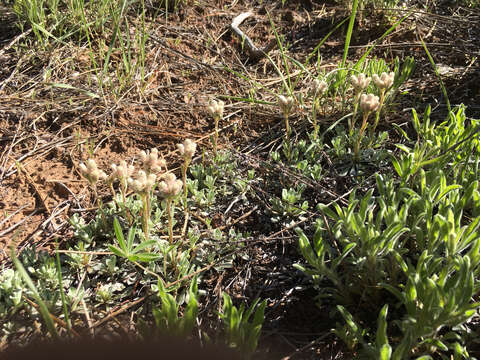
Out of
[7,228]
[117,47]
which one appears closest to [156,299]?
[7,228]

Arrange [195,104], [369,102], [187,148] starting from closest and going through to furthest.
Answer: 1. [187,148]
2. [369,102]
3. [195,104]

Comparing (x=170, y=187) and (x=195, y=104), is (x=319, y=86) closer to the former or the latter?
(x=195, y=104)

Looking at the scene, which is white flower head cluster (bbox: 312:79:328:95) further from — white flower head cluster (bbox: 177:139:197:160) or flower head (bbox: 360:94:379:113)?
white flower head cluster (bbox: 177:139:197:160)

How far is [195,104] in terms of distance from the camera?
2.94 metres

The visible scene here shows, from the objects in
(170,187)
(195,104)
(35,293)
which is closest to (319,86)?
(195,104)

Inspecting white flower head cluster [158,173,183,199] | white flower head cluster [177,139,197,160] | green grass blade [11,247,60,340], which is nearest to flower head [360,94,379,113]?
white flower head cluster [177,139,197,160]

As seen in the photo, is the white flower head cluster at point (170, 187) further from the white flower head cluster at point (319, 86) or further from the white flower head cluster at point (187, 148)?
the white flower head cluster at point (319, 86)

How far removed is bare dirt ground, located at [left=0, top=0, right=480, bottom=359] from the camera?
6.60 ft

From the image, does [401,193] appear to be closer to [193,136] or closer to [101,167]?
[193,136]

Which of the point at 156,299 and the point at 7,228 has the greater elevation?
the point at 7,228

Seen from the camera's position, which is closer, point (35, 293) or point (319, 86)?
point (35, 293)

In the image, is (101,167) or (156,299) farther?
(101,167)

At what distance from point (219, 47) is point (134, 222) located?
1948 mm

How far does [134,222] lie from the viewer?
85.6 inches
